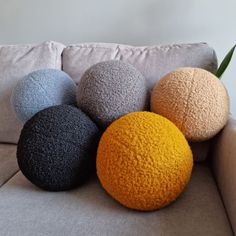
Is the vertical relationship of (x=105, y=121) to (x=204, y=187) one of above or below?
above

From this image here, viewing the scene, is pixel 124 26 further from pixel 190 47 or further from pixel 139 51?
pixel 190 47

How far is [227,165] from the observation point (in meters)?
0.71

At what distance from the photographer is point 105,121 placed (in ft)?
2.74

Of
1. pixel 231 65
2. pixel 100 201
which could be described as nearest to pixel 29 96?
pixel 100 201

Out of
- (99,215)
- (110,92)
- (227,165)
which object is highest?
(110,92)

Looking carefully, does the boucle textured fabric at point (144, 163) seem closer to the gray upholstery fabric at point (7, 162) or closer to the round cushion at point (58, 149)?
the round cushion at point (58, 149)

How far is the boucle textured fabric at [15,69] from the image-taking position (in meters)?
1.13

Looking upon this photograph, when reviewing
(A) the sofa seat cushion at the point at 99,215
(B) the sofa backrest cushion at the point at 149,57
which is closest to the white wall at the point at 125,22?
(B) the sofa backrest cushion at the point at 149,57

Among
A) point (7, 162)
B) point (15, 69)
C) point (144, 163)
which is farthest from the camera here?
point (15, 69)

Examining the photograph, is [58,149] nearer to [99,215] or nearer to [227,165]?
[99,215]

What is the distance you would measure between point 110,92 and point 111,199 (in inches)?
12.0

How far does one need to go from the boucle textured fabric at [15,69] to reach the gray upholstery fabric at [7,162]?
0.13 feet

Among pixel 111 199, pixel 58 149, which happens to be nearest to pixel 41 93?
pixel 58 149

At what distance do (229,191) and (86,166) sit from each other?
387 millimetres
